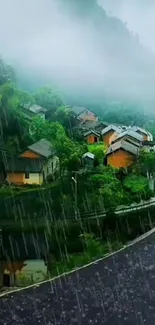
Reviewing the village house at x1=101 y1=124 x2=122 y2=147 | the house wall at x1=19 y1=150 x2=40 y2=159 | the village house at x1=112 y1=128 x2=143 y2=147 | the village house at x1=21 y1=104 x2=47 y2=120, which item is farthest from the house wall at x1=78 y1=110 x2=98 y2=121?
the house wall at x1=19 y1=150 x2=40 y2=159

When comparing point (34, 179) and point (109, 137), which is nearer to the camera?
point (34, 179)

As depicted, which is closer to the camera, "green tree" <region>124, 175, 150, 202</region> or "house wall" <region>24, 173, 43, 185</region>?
"house wall" <region>24, 173, 43, 185</region>

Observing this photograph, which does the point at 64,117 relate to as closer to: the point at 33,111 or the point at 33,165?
the point at 33,111

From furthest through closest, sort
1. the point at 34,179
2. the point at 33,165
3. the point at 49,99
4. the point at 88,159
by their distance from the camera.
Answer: the point at 49,99 < the point at 88,159 < the point at 33,165 < the point at 34,179

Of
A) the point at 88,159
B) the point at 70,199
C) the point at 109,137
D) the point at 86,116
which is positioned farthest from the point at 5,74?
the point at 86,116

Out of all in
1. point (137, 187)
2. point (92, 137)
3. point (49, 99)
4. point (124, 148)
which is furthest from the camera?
point (49, 99)

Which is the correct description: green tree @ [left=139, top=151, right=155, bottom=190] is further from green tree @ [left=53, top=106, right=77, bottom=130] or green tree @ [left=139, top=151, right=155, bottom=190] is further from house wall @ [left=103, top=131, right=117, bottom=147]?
green tree @ [left=53, top=106, right=77, bottom=130]

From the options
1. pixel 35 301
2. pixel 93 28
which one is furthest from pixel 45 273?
pixel 93 28
